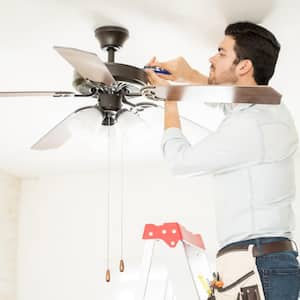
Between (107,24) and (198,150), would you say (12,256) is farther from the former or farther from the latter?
(198,150)

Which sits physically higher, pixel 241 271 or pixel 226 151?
pixel 226 151

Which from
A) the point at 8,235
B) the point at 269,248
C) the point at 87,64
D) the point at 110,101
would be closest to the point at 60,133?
the point at 110,101

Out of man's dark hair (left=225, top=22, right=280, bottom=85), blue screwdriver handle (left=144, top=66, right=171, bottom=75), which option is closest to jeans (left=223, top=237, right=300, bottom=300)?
man's dark hair (left=225, top=22, right=280, bottom=85)

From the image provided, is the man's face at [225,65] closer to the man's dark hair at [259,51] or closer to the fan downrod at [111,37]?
the man's dark hair at [259,51]

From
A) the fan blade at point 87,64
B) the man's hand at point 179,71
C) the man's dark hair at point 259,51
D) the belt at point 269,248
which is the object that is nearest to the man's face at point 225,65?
the man's dark hair at point 259,51

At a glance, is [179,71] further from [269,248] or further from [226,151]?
[269,248]

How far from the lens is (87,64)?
6.33 feet

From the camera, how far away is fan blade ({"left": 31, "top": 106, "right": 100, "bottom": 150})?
7.63 feet

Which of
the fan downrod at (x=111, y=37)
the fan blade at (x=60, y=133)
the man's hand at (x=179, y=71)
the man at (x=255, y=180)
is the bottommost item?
the man at (x=255, y=180)

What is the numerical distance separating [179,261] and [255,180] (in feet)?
3.33

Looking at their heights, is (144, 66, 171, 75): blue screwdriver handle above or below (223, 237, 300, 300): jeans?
above

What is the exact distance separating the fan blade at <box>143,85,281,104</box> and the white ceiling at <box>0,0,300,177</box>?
55cm

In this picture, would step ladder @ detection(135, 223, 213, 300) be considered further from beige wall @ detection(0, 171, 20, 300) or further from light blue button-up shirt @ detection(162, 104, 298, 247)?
beige wall @ detection(0, 171, 20, 300)

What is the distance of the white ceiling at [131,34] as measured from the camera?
2.31m
